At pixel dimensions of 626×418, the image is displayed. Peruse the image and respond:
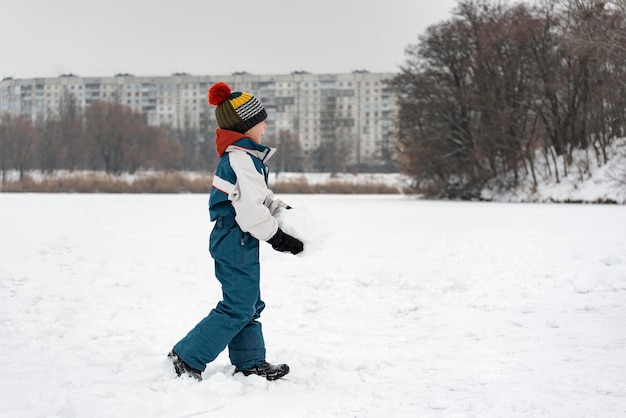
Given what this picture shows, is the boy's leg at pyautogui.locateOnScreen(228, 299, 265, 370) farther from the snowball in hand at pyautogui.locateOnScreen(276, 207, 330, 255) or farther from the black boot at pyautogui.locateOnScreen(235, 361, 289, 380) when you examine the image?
the snowball in hand at pyautogui.locateOnScreen(276, 207, 330, 255)

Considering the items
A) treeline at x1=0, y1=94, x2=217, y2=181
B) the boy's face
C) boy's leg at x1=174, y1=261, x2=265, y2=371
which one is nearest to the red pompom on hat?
the boy's face

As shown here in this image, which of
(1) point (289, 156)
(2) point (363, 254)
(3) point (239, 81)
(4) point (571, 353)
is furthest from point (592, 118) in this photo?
(3) point (239, 81)

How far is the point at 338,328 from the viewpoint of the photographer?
5512 mm

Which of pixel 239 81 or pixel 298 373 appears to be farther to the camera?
pixel 239 81

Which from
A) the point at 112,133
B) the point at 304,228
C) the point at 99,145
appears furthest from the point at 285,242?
the point at 99,145

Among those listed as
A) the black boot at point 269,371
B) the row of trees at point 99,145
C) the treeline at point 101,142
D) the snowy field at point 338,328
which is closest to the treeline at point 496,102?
the snowy field at point 338,328

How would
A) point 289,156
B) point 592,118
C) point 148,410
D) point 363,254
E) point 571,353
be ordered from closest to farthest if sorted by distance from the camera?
point 148,410 → point 571,353 → point 363,254 → point 592,118 → point 289,156

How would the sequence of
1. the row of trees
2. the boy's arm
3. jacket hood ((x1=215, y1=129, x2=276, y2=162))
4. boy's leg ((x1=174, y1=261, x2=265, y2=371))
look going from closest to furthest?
1. the boy's arm
2. boy's leg ((x1=174, y1=261, x2=265, y2=371))
3. jacket hood ((x1=215, y1=129, x2=276, y2=162))
4. the row of trees

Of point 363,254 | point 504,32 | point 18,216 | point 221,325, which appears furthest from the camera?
point 504,32

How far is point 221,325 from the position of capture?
3762mm

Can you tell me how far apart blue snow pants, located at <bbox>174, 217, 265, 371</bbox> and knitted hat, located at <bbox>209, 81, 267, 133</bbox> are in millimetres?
570

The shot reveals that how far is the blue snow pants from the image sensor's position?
12.2 feet

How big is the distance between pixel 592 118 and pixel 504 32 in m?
6.59

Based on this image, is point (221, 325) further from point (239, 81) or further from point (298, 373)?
point (239, 81)
